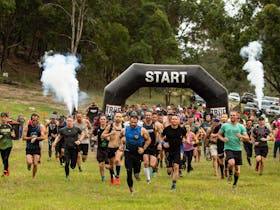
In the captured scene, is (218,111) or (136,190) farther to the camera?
(218,111)

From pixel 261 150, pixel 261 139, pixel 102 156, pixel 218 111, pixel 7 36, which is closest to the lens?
pixel 102 156

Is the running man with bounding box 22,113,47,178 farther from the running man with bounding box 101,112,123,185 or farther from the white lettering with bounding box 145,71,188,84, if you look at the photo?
the white lettering with bounding box 145,71,188,84

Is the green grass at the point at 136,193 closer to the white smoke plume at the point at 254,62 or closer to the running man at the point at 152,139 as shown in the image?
the running man at the point at 152,139

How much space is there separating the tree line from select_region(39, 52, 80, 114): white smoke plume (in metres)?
Answer: 1.46

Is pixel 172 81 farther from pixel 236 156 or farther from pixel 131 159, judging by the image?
pixel 131 159

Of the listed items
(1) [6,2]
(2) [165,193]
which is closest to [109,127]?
(2) [165,193]

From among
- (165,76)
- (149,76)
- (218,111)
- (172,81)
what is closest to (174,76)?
(172,81)

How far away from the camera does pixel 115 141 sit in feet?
48.6

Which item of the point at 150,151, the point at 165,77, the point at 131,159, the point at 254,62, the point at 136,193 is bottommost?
the point at 136,193

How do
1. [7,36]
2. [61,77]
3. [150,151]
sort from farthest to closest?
1. [7,36]
2. [61,77]
3. [150,151]

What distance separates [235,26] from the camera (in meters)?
44.2

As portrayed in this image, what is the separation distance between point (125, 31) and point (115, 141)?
37489 mm

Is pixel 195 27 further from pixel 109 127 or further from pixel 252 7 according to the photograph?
pixel 109 127

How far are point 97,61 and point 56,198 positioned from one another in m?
39.7
